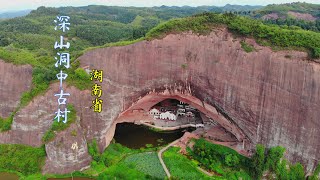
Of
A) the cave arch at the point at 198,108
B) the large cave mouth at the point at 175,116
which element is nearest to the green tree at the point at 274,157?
the cave arch at the point at 198,108

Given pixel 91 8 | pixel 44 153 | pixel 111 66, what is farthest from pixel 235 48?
pixel 91 8

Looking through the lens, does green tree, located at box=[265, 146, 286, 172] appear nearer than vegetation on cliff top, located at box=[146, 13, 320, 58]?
No

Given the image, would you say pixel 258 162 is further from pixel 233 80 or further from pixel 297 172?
pixel 233 80

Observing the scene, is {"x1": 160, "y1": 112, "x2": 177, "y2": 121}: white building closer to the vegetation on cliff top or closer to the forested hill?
the vegetation on cliff top

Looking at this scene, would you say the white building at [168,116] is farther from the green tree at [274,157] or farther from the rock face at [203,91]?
the green tree at [274,157]

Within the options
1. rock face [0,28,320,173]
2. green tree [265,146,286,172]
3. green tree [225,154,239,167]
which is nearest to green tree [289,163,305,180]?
rock face [0,28,320,173]
